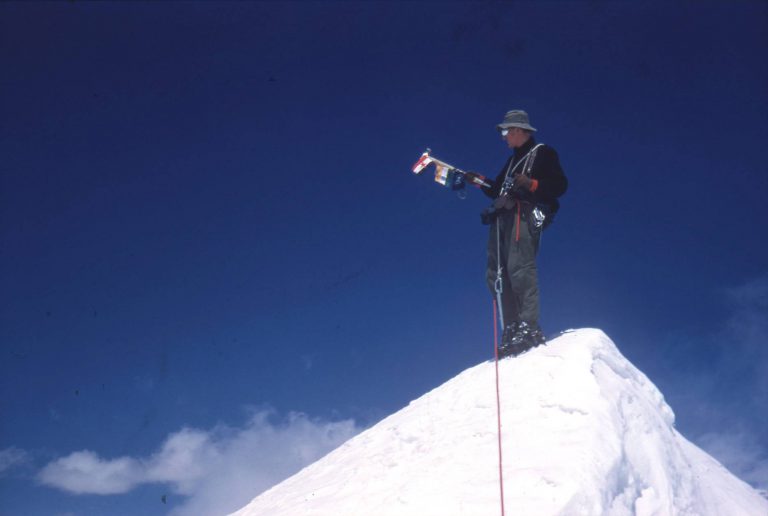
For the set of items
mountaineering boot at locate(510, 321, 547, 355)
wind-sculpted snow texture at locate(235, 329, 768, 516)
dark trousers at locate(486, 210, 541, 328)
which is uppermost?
dark trousers at locate(486, 210, 541, 328)

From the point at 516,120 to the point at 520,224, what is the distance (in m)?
1.43

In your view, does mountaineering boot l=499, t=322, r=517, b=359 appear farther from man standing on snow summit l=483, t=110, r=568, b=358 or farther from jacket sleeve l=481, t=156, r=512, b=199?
jacket sleeve l=481, t=156, r=512, b=199

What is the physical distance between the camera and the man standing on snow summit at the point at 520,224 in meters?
7.53

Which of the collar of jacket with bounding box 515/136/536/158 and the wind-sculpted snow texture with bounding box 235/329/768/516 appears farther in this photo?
the collar of jacket with bounding box 515/136/536/158

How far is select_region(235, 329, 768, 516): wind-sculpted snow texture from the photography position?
473 centimetres

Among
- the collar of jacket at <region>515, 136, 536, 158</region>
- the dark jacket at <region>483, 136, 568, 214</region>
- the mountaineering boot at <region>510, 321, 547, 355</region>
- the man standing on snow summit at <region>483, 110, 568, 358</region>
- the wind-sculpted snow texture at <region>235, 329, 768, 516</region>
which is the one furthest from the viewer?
the collar of jacket at <region>515, 136, 536, 158</region>

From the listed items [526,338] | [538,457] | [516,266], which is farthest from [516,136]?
[538,457]

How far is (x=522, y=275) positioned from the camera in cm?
757

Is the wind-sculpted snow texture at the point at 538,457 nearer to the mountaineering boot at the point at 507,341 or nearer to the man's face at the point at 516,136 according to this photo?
the mountaineering boot at the point at 507,341

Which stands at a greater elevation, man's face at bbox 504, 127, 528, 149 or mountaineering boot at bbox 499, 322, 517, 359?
man's face at bbox 504, 127, 528, 149

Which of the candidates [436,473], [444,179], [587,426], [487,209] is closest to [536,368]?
[587,426]

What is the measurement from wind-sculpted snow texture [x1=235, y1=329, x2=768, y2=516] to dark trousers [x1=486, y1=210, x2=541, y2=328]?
622mm

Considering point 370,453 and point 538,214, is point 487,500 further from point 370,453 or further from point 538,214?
point 538,214

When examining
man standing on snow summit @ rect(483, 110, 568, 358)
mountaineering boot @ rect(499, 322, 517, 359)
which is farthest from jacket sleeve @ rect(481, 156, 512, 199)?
mountaineering boot @ rect(499, 322, 517, 359)
